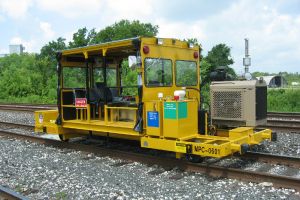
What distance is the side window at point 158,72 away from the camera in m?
7.31

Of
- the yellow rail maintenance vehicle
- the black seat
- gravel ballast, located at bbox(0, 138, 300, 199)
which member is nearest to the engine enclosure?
the yellow rail maintenance vehicle

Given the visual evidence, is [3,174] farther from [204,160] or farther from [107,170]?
[204,160]

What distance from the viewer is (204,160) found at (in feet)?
23.9

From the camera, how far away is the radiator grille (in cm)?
699

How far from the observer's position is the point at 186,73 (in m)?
8.23

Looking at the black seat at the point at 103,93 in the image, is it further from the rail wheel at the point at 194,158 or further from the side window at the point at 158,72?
the rail wheel at the point at 194,158

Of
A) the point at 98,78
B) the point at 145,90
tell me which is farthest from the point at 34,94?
the point at 145,90

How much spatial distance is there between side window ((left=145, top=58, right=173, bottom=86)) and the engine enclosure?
1.02 metres

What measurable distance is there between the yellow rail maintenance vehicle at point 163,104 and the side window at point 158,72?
0.01m

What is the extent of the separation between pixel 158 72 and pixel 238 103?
1781mm

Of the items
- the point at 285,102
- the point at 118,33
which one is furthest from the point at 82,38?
the point at 285,102

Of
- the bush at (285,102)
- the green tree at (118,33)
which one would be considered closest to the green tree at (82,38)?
the green tree at (118,33)

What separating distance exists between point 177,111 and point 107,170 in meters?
1.81

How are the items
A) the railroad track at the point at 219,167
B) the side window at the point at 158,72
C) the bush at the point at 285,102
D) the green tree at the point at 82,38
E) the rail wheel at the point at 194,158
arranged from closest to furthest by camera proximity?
the railroad track at the point at 219,167 < the rail wheel at the point at 194,158 < the side window at the point at 158,72 < the bush at the point at 285,102 < the green tree at the point at 82,38
